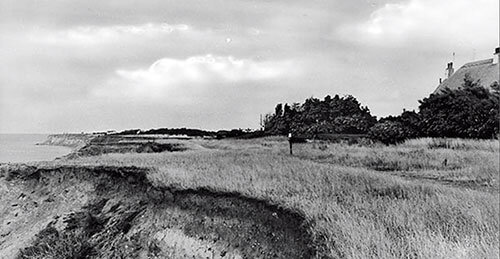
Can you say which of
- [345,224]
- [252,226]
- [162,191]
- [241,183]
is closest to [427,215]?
[345,224]

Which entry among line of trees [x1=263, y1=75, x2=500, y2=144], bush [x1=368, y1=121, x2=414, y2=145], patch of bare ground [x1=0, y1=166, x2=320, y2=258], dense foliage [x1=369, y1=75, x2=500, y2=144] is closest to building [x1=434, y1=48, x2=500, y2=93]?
line of trees [x1=263, y1=75, x2=500, y2=144]

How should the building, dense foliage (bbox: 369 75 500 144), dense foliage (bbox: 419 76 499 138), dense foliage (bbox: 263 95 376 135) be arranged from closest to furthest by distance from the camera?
dense foliage (bbox: 419 76 499 138), dense foliage (bbox: 369 75 500 144), the building, dense foliage (bbox: 263 95 376 135)

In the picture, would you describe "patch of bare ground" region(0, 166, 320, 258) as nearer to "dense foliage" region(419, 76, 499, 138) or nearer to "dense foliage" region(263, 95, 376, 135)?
"dense foliage" region(419, 76, 499, 138)

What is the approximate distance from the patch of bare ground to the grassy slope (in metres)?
0.52

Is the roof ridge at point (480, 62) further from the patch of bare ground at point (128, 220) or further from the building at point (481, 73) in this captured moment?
the patch of bare ground at point (128, 220)

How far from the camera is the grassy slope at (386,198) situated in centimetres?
726

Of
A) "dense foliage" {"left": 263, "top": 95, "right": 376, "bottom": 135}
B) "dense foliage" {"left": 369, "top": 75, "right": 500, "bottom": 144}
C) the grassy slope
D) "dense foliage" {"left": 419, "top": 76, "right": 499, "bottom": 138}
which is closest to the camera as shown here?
the grassy slope

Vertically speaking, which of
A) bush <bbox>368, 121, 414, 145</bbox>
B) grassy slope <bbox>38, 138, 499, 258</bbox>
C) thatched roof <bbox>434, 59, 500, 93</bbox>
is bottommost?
grassy slope <bbox>38, 138, 499, 258</bbox>

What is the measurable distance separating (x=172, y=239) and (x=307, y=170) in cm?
502

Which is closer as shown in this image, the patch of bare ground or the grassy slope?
the grassy slope

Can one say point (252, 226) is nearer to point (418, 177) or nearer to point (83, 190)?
point (418, 177)

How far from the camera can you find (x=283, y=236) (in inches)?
386

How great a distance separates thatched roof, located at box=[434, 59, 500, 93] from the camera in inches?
1599

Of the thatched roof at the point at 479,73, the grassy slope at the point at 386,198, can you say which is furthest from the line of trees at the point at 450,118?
the grassy slope at the point at 386,198
